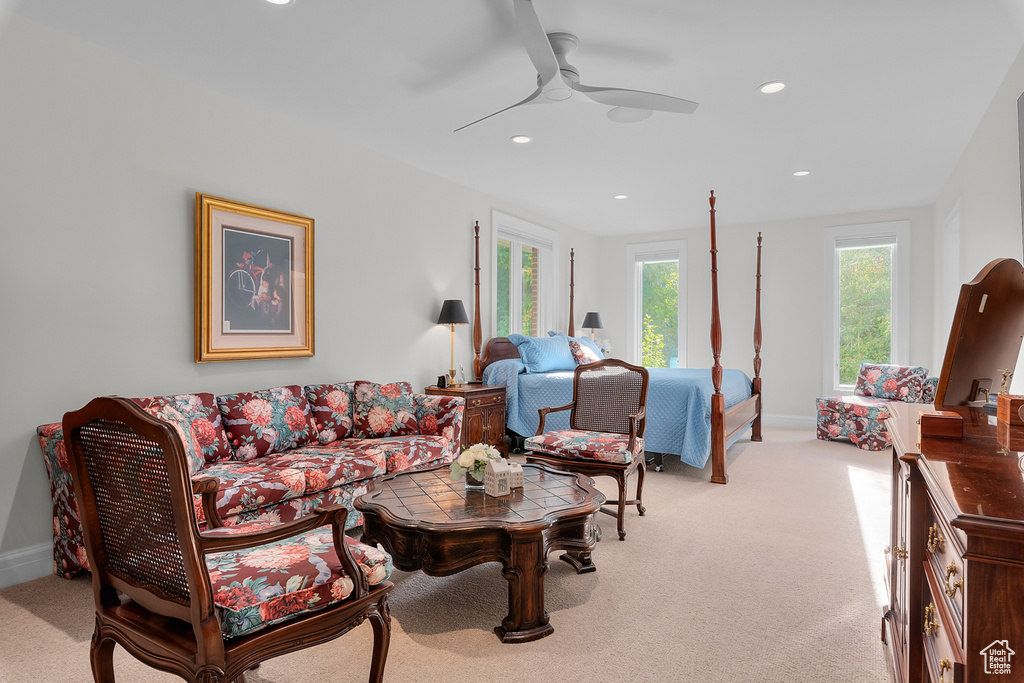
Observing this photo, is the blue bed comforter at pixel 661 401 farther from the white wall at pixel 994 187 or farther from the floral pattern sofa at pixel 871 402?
the white wall at pixel 994 187

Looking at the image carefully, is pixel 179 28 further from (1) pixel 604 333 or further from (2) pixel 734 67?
(1) pixel 604 333

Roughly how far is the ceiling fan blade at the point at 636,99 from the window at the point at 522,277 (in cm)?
289

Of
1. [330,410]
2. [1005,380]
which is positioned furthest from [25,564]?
[1005,380]

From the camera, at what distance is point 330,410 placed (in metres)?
3.64

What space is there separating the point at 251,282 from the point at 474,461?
78.8 inches

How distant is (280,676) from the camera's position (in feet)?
6.26

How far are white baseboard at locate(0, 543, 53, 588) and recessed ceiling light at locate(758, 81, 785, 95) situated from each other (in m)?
4.44

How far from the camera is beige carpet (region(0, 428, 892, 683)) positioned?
6.33 ft

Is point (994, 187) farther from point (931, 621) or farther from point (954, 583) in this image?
point (954, 583)

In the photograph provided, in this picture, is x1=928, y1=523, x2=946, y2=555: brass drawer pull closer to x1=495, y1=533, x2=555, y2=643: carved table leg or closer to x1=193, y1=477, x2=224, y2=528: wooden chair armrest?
x1=495, y1=533, x2=555, y2=643: carved table leg

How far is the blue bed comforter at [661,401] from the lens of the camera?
4480mm

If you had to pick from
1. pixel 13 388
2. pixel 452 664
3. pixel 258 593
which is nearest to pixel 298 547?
pixel 258 593

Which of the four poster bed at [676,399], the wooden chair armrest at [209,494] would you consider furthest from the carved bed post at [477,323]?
the wooden chair armrest at [209,494]

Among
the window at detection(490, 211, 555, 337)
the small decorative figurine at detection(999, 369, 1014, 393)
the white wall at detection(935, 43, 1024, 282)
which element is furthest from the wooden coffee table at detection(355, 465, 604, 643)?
the window at detection(490, 211, 555, 337)
